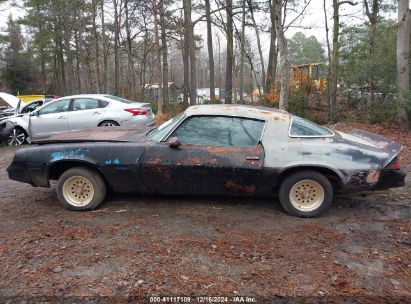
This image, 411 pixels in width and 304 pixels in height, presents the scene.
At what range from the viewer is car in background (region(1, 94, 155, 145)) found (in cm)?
1061

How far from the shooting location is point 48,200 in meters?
5.62

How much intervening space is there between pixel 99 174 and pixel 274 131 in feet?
7.92

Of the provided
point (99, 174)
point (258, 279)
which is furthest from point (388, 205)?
point (99, 174)

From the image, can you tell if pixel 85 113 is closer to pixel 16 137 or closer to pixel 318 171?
pixel 16 137

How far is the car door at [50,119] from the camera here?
10.6 metres

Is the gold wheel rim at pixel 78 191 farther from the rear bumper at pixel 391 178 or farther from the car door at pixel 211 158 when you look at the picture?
the rear bumper at pixel 391 178

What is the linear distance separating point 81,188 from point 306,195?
301 centimetres

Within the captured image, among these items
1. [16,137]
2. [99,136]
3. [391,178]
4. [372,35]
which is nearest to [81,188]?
[99,136]

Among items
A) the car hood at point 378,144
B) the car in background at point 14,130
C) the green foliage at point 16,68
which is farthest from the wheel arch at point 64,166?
the green foliage at point 16,68

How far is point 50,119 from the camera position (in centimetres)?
1064

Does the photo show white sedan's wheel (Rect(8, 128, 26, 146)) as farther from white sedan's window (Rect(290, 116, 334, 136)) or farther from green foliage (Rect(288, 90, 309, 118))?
green foliage (Rect(288, 90, 309, 118))

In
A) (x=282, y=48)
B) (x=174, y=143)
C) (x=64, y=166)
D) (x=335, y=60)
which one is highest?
(x=335, y=60)

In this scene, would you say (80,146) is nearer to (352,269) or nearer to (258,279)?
(258,279)

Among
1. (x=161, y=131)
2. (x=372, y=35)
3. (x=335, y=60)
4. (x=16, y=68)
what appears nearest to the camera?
(x=161, y=131)
